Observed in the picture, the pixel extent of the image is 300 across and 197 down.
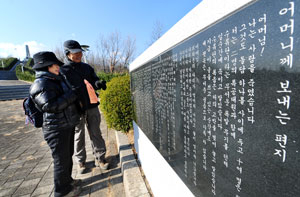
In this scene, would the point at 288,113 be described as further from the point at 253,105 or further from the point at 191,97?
the point at 191,97

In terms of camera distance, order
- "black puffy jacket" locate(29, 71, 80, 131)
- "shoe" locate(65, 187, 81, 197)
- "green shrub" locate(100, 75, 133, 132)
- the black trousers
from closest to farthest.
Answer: "black puffy jacket" locate(29, 71, 80, 131), the black trousers, "shoe" locate(65, 187, 81, 197), "green shrub" locate(100, 75, 133, 132)

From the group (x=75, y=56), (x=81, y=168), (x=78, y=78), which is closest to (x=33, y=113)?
(x=78, y=78)

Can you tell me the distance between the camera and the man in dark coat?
276 cm

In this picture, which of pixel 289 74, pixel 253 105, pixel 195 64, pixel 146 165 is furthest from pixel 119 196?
pixel 289 74

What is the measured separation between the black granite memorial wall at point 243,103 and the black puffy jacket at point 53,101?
5.15 ft

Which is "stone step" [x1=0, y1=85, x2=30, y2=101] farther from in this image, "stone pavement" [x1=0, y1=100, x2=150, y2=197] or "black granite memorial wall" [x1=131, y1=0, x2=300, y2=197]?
"black granite memorial wall" [x1=131, y1=0, x2=300, y2=197]

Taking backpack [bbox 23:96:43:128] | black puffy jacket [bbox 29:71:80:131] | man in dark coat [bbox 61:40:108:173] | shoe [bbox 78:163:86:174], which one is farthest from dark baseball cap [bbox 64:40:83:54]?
shoe [bbox 78:163:86:174]

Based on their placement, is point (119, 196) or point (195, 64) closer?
point (195, 64)

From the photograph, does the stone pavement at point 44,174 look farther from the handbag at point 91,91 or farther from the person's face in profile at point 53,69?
the person's face in profile at point 53,69

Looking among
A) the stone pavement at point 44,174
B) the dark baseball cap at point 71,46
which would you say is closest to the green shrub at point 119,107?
the stone pavement at point 44,174

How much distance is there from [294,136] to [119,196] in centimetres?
256

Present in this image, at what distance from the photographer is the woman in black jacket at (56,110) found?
6.77 ft

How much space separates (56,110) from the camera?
83.7 inches

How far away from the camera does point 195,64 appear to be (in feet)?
4.12
